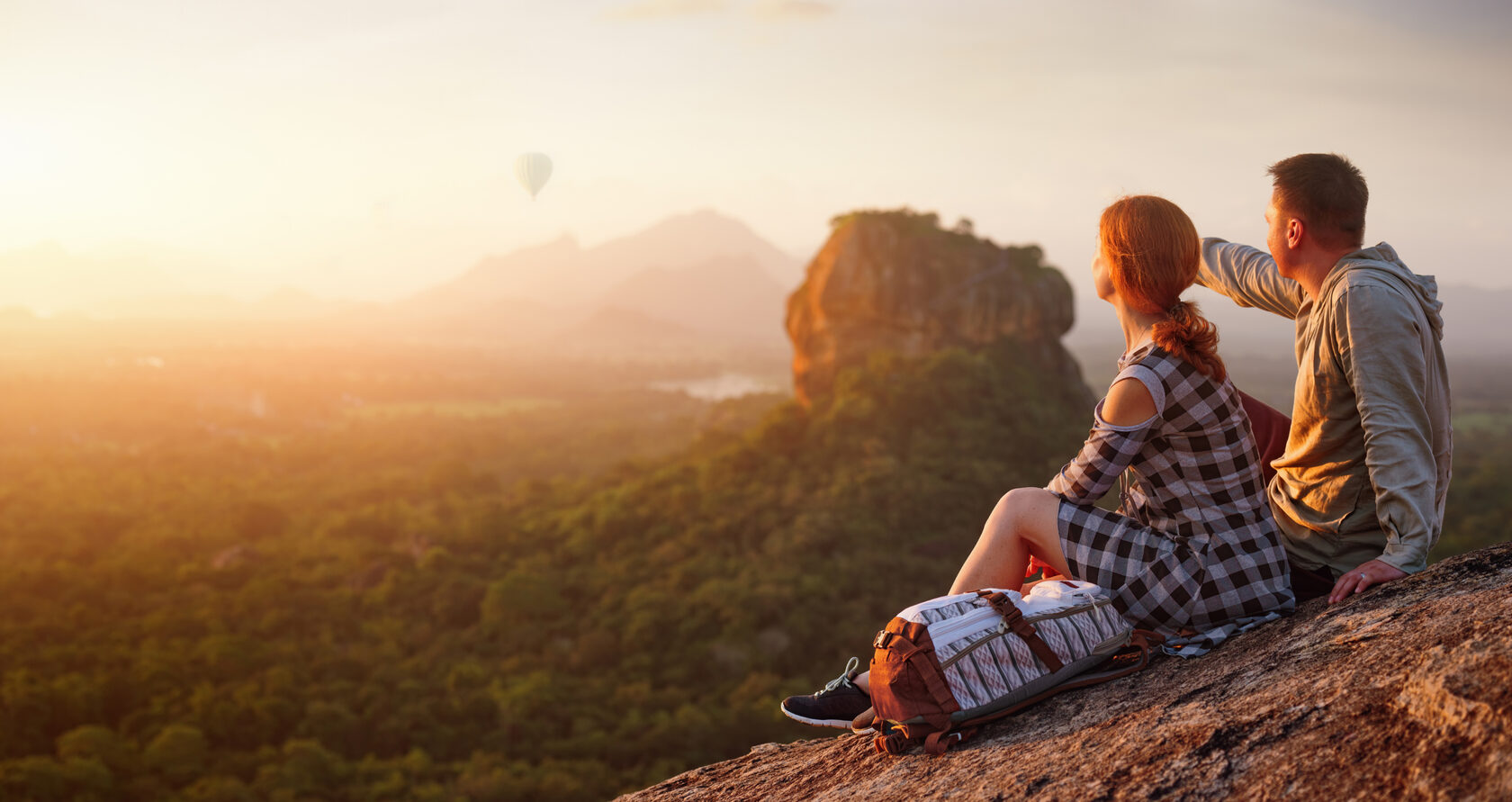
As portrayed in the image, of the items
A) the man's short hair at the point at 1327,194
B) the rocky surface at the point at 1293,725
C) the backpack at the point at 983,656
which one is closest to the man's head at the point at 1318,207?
the man's short hair at the point at 1327,194

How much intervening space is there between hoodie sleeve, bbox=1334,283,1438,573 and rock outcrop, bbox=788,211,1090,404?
29464 millimetres

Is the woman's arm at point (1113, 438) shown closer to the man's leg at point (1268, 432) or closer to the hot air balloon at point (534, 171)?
the man's leg at point (1268, 432)

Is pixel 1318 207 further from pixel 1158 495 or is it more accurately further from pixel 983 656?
pixel 983 656

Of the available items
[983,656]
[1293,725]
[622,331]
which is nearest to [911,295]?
[983,656]

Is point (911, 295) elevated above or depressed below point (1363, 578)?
above

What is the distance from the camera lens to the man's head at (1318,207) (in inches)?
119

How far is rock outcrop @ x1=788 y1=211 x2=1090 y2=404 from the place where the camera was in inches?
1266

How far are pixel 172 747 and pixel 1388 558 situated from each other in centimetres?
2120

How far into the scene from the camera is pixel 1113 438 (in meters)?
2.94

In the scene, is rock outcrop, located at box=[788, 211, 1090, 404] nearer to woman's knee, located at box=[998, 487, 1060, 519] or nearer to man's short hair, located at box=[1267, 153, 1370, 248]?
man's short hair, located at box=[1267, 153, 1370, 248]

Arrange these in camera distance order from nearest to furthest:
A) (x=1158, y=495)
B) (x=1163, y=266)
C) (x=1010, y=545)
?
(x=1163, y=266) → (x=1158, y=495) → (x=1010, y=545)

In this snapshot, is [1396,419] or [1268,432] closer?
[1396,419]

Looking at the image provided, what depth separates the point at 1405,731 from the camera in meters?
2.12

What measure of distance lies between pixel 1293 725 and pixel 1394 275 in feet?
5.39
